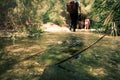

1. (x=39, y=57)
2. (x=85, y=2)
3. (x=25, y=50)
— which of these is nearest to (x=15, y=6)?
(x=85, y=2)

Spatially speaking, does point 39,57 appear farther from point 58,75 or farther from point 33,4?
point 33,4

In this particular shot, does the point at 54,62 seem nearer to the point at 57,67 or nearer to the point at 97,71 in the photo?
the point at 57,67

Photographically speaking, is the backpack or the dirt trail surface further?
the backpack

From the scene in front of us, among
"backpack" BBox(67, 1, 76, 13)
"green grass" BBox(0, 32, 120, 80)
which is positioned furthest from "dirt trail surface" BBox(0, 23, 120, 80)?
"backpack" BBox(67, 1, 76, 13)

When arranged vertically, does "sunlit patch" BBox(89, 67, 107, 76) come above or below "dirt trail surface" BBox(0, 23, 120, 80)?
below

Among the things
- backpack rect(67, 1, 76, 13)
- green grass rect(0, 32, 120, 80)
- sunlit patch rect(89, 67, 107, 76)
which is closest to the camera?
green grass rect(0, 32, 120, 80)

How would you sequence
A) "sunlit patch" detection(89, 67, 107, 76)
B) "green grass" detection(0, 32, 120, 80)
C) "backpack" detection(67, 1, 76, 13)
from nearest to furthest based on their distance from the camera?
"green grass" detection(0, 32, 120, 80)
"sunlit patch" detection(89, 67, 107, 76)
"backpack" detection(67, 1, 76, 13)

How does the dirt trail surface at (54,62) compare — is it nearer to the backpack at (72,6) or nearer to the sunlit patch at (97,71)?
the sunlit patch at (97,71)

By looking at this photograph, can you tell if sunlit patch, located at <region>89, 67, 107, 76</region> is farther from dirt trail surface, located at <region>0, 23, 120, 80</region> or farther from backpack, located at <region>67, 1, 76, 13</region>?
backpack, located at <region>67, 1, 76, 13</region>

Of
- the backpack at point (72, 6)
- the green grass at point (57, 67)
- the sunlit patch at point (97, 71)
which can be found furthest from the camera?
the backpack at point (72, 6)

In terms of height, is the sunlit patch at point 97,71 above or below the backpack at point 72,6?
below

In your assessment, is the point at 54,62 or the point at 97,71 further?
the point at 54,62

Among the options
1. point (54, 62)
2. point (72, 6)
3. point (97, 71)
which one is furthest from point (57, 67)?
point (72, 6)

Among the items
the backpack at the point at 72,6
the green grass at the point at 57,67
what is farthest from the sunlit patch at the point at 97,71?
the backpack at the point at 72,6
